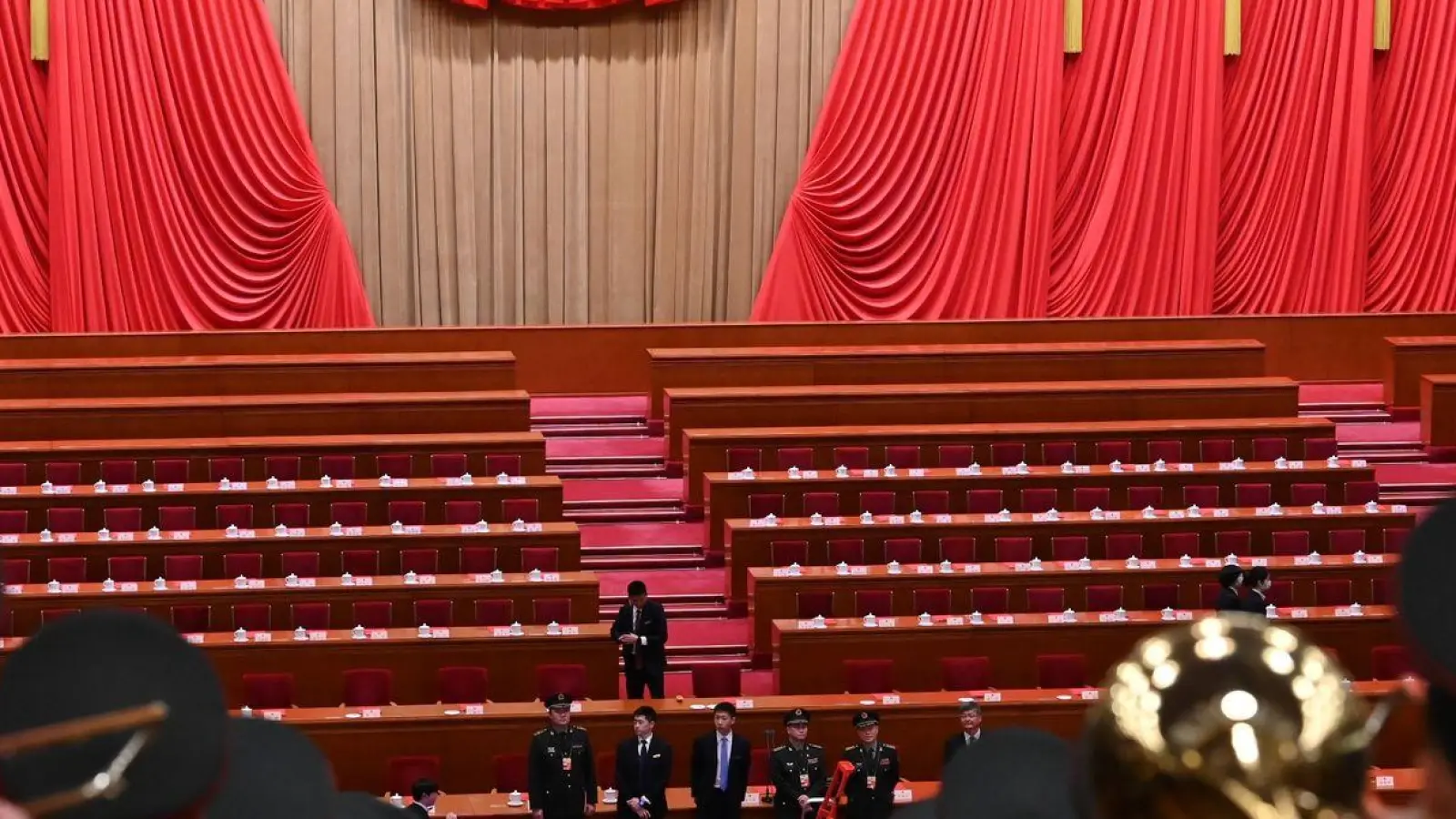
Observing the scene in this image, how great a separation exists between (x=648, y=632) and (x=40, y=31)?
6.63 metres

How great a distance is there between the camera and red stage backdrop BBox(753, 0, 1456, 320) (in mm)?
13875

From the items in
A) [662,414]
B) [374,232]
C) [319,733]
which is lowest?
[319,733]

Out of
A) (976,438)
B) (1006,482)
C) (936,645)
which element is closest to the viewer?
(936,645)

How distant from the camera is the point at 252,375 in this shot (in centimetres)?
1226

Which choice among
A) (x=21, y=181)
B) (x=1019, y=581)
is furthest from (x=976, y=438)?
(x=21, y=181)

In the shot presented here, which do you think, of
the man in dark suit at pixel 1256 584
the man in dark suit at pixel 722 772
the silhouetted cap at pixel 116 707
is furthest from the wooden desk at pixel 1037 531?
the silhouetted cap at pixel 116 707

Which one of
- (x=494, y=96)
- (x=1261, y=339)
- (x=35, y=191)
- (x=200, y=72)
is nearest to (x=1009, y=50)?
(x=1261, y=339)

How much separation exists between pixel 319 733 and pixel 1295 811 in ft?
27.5

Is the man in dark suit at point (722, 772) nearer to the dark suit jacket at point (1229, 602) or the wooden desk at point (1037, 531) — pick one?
the dark suit jacket at point (1229, 602)

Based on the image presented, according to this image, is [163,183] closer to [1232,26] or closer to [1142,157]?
[1142,157]

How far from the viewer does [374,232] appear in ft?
45.0

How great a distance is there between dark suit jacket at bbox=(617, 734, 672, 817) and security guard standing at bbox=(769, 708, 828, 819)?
46 cm

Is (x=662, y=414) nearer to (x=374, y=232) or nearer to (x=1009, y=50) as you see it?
(x=374, y=232)

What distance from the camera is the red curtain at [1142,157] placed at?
13.9 metres
